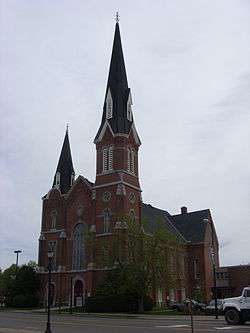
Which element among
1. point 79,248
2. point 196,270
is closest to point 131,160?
point 79,248

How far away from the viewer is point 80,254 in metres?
65.4

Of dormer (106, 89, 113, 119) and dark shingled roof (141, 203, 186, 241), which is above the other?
dormer (106, 89, 113, 119)

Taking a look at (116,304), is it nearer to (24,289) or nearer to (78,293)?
(78,293)

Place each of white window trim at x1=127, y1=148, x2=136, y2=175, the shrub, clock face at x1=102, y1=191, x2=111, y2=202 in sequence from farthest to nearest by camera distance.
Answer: white window trim at x1=127, y1=148, x2=136, y2=175 → clock face at x1=102, y1=191, x2=111, y2=202 → the shrub

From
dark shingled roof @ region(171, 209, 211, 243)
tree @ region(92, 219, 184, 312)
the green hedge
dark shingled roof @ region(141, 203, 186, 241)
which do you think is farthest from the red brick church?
the green hedge

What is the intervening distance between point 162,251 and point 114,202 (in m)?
14.1

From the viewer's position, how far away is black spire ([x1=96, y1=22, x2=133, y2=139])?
68188 mm

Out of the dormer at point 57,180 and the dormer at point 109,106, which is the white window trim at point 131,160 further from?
the dormer at point 57,180

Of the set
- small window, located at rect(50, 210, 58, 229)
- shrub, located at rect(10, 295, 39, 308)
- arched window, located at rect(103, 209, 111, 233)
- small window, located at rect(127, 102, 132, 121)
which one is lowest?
shrub, located at rect(10, 295, 39, 308)

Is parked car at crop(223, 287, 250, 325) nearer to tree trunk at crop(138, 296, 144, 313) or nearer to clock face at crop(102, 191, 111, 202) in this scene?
tree trunk at crop(138, 296, 144, 313)

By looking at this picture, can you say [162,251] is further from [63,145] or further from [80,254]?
[63,145]

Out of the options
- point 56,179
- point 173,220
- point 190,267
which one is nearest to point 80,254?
point 56,179

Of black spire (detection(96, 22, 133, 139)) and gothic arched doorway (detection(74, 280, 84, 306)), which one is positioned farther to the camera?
black spire (detection(96, 22, 133, 139))

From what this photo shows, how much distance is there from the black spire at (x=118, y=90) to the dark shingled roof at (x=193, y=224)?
77.7ft
